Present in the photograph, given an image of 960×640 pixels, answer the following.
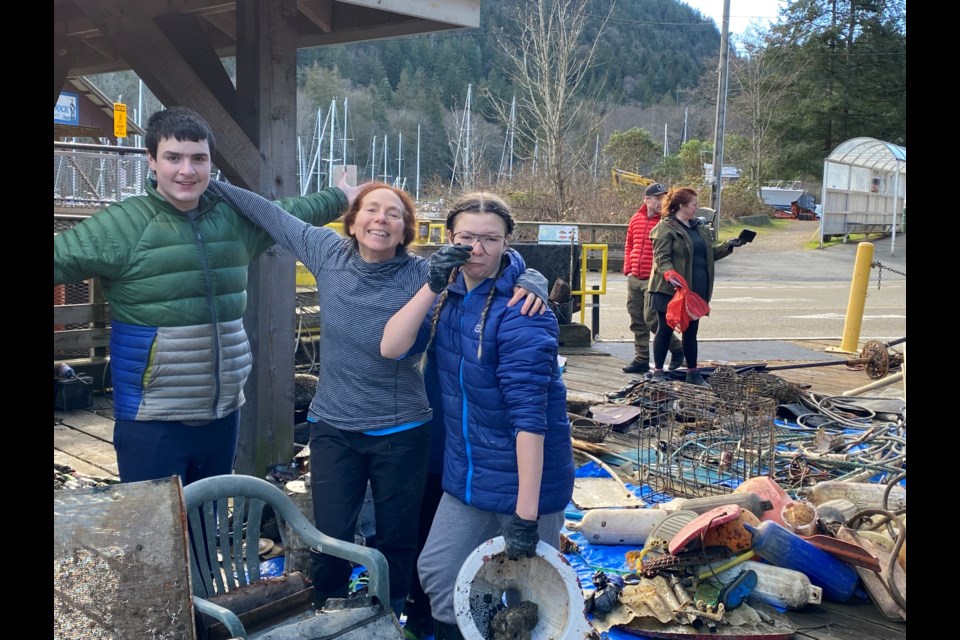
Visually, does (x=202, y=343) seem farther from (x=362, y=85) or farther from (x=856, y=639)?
(x=362, y=85)

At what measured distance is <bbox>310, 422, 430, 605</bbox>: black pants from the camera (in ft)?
10.5

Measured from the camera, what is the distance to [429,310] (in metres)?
3.09

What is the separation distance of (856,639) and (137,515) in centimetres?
295

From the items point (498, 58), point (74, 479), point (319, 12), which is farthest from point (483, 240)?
point (498, 58)

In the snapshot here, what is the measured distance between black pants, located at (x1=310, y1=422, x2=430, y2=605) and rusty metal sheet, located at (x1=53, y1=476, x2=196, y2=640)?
940 mm

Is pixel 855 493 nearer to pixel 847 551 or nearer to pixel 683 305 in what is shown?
pixel 847 551

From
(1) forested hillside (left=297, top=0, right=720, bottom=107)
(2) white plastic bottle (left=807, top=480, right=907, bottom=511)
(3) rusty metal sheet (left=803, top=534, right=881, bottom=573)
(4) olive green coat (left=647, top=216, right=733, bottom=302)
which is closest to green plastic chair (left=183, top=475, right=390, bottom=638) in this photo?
(3) rusty metal sheet (left=803, top=534, right=881, bottom=573)

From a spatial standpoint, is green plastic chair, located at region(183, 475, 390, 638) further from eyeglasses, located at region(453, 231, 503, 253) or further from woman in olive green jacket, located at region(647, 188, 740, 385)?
woman in olive green jacket, located at region(647, 188, 740, 385)

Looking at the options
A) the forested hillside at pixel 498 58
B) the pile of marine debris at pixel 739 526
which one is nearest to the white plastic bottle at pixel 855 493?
the pile of marine debris at pixel 739 526

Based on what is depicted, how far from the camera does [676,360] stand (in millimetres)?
9023

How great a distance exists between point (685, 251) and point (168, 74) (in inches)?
210

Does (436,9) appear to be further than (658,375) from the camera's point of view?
No

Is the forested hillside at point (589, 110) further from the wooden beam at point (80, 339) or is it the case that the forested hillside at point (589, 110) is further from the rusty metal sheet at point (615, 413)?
the wooden beam at point (80, 339)

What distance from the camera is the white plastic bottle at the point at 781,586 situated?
3904 millimetres
